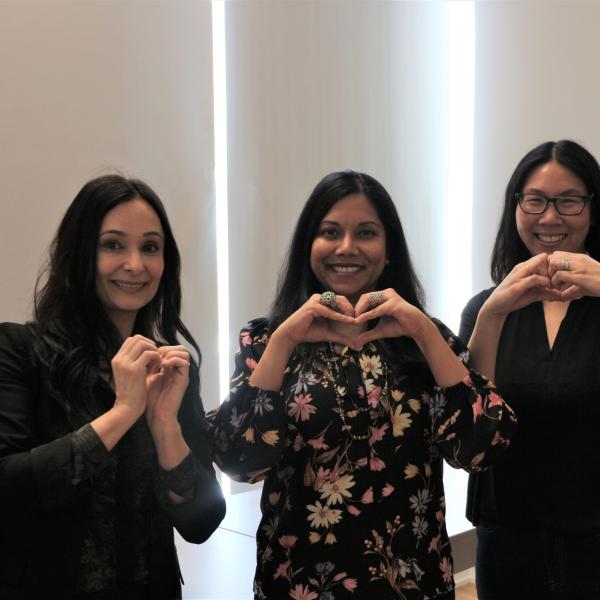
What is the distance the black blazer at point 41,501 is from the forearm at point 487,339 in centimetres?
67

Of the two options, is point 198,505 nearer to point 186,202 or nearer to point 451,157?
point 186,202

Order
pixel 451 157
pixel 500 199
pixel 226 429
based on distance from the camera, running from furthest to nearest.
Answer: pixel 451 157, pixel 500 199, pixel 226 429

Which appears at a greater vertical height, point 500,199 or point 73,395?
point 500,199

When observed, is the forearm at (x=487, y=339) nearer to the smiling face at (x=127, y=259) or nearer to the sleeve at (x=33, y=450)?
the smiling face at (x=127, y=259)

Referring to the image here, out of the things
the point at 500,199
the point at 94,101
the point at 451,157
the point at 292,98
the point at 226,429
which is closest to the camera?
the point at 226,429

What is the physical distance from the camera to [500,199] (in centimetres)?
401

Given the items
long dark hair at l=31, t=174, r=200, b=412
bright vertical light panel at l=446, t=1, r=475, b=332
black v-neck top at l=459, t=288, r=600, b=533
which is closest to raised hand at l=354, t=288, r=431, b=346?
black v-neck top at l=459, t=288, r=600, b=533

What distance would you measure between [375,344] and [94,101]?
1.56 metres

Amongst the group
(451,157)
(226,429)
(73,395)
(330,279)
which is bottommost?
(226,429)

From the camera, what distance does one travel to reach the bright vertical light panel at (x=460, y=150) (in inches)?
165

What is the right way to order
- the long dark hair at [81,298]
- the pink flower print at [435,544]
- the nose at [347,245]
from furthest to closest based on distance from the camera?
1. the nose at [347,245]
2. the pink flower print at [435,544]
3. the long dark hair at [81,298]

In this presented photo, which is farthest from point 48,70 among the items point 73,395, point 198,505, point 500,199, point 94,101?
point 500,199

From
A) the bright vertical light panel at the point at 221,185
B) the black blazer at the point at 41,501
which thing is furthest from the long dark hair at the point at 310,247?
the bright vertical light panel at the point at 221,185

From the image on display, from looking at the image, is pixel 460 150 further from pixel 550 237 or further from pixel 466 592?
pixel 550 237
